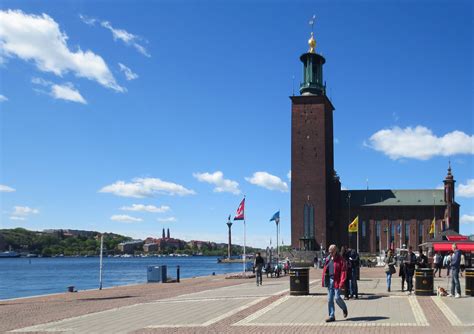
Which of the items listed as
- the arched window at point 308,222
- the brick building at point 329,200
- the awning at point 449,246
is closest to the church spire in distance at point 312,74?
the brick building at point 329,200

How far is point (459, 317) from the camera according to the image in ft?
52.5

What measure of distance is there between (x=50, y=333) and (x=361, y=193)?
118 meters

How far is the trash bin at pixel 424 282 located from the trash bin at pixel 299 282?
3896 mm

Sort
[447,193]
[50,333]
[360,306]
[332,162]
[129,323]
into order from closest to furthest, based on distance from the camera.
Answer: [50,333] < [129,323] < [360,306] < [332,162] < [447,193]

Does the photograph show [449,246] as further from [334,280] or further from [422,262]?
[334,280]

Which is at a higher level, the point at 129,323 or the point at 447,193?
the point at 447,193

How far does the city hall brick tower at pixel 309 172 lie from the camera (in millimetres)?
102062

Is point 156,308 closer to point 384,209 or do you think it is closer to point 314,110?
point 314,110

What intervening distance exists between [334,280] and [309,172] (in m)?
88.5

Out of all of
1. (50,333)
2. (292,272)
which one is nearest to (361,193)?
(292,272)

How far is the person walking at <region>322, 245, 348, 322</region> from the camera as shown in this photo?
15.7 metres

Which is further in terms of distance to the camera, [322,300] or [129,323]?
[322,300]

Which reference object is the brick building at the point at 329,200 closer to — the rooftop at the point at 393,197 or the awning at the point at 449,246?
the rooftop at the point at 393,197

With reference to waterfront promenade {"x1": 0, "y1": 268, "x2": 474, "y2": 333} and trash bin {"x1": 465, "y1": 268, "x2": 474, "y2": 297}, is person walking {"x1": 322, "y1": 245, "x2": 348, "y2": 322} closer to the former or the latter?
waterfront promenade {"x1": 0, "y1": 268, "x2": 474, "y2": 333}
